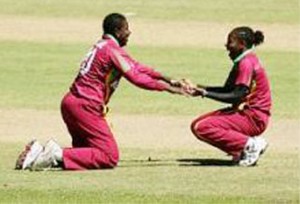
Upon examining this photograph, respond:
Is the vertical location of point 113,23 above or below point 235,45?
above

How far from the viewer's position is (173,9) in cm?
2838

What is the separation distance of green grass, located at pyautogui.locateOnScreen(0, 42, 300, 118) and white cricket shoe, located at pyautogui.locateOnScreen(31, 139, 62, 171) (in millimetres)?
5061

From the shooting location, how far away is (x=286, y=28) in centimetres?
2642

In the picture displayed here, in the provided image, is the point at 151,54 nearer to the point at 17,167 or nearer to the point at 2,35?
the point at 2,35

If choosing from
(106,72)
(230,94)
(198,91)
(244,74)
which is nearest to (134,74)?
(106,72)

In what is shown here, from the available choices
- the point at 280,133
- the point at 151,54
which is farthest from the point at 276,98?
the point at 151,54

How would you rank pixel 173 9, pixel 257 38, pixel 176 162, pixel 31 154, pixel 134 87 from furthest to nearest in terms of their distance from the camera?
1. pixel 173 9
2. pixel 134 87
3. pixel 176 162
4. pixel 257 38
5. pixel 31 154

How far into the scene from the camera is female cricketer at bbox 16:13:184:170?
1280cm

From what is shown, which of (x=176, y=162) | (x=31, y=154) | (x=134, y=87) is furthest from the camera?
(x=134, y=87)

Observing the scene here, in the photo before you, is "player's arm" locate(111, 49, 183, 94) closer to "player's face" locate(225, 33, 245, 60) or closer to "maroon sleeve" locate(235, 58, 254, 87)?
"maroon sleeve" locate(235, 58, 254, 87)

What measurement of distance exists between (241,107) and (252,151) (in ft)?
2.08

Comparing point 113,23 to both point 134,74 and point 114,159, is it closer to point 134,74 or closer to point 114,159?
point 134,74

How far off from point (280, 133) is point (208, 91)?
3.08m

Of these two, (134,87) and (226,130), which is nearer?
(226,130)
